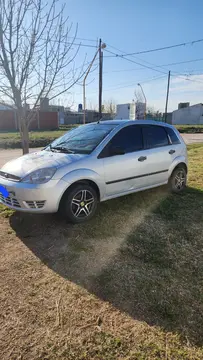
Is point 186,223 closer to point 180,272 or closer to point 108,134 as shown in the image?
point 180,272

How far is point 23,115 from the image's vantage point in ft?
17.0

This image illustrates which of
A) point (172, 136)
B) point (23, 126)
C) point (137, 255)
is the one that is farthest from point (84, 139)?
point (137, 255)

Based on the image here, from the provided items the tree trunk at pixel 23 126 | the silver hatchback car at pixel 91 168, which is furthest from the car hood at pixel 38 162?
the tree trunk at pixel 23 126

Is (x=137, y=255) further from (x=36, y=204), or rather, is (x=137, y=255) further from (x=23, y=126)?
(x=23, y=126)

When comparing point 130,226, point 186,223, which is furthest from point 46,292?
point 186,223

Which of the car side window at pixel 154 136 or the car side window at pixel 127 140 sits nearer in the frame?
the car side window at pixel 127 140

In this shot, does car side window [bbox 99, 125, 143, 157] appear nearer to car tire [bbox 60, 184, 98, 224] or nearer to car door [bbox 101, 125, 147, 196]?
car door [bbox 101, 125, 147, 196]

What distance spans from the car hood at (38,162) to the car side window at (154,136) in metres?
1.46

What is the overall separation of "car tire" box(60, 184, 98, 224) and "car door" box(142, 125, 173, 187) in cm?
125

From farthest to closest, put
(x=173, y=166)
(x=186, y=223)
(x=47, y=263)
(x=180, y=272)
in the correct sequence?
(x=173, y=166) → (x=186, y=223) → (x=47, y=263) → (x=180, y=272)

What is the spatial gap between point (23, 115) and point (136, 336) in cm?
466

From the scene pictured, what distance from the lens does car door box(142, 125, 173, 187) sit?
4516 millimetres

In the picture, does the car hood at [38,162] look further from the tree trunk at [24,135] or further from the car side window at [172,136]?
the car side window at [172,136]

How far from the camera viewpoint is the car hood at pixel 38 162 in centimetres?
350
